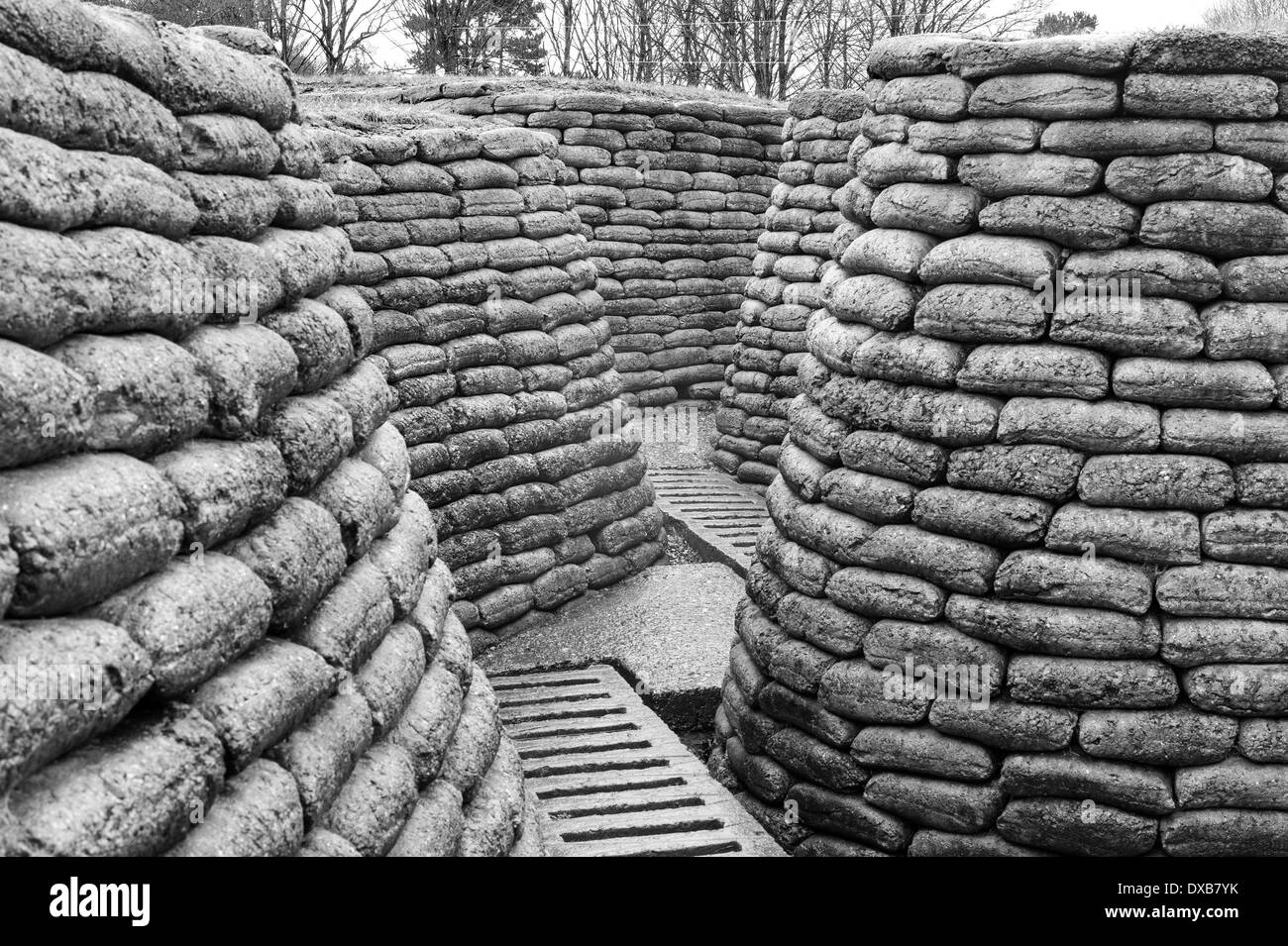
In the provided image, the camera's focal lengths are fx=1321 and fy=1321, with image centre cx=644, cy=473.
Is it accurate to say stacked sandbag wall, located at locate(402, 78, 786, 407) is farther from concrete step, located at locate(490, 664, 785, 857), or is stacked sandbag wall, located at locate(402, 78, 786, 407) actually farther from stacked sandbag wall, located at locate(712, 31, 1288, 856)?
stacked sandbag wall, located at locate(712, 31, 1288, 856)

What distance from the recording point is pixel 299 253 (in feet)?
10.5

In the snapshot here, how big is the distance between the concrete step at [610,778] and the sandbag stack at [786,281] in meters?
3.61

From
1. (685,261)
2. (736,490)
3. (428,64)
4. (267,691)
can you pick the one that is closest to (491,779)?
(267,691)

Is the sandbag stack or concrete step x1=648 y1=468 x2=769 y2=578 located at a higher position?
the sandbag stack

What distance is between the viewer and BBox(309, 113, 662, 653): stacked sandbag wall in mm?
6039

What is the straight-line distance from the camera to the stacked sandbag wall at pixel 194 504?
1.99 meters

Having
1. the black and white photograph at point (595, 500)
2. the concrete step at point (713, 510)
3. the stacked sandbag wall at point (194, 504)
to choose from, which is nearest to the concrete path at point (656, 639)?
the black and white photograph at point (595, 500)

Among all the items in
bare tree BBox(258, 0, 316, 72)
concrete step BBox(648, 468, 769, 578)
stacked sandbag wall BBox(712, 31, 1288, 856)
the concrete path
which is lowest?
the concrete path

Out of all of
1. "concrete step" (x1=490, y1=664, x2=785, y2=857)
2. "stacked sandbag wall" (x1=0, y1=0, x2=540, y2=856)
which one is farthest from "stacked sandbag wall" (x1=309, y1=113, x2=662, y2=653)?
"stacked sandbag wall" (x1=0, y1=0, x2=540, y2=856)

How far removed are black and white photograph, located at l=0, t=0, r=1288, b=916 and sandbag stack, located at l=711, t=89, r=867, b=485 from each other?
169 cm

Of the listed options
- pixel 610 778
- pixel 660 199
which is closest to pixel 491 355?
pixel 610 778

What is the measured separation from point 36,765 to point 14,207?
0.87 metres

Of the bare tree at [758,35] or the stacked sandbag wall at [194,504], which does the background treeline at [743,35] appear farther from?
the stacked sandbag wall at [194,504]
